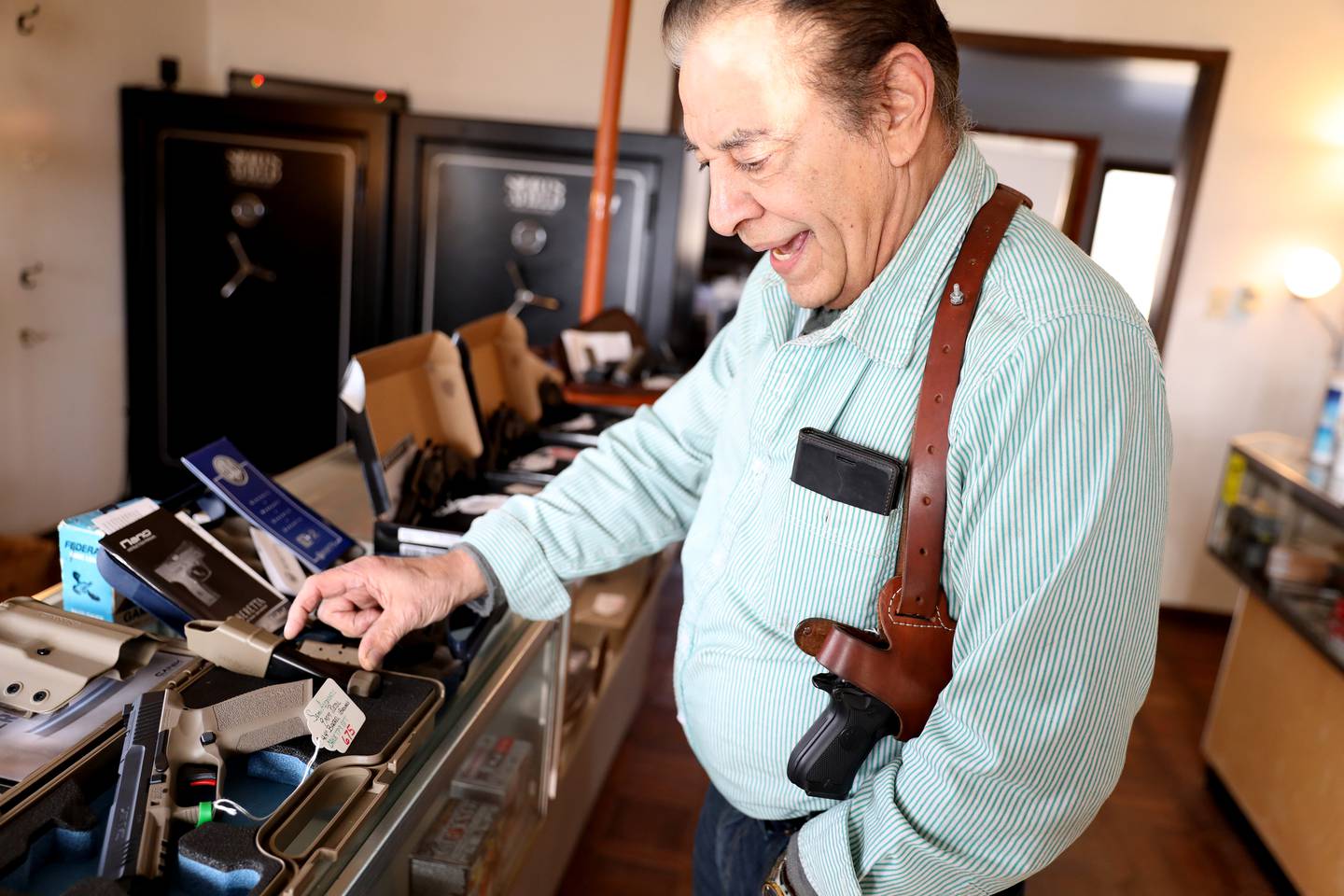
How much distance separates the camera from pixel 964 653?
86cm

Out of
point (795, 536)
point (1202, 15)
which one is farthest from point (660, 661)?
point (1202, 15)

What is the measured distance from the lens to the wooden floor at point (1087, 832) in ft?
8.15

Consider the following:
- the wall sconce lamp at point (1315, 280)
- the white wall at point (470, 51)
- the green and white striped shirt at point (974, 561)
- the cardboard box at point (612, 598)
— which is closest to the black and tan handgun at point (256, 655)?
the green and white striped shirt at point (974, 561)

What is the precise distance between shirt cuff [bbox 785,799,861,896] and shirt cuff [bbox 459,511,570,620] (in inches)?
17.9

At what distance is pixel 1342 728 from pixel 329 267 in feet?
12.9

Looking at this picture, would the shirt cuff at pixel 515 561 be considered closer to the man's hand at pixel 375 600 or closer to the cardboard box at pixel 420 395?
the man's hand at pixel 375 600

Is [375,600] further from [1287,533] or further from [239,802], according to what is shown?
[1287,533]

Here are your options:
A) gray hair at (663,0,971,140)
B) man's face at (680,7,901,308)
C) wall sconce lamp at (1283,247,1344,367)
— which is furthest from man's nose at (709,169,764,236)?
wall sconce lamp at (1283,247,1344,367)

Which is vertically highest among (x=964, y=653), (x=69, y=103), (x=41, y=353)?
(x=69, y=103)

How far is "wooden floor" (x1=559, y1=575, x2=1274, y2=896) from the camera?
248 centimetres

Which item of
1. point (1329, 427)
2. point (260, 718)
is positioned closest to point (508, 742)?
point (260, 718)

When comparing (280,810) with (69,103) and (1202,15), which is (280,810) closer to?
(69,103)

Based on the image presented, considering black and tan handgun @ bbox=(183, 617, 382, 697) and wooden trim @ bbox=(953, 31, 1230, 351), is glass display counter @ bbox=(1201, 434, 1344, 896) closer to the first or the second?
wooden trim @ bbox=(953, 31, 1230, 351)

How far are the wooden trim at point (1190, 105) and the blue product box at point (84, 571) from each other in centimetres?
388
